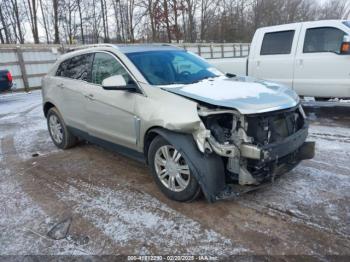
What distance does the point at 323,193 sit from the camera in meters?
3.51

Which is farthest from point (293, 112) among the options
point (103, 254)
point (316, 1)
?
point (316, 1)

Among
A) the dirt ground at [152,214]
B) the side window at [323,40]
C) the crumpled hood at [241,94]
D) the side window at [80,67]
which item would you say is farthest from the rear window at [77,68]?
the side window at [323,40]

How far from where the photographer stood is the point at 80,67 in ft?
15.8

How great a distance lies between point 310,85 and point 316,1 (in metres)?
55.6

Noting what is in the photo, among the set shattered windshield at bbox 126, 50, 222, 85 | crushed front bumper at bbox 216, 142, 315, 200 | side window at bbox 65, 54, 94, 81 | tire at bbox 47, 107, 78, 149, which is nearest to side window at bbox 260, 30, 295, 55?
shattered windshield at bbox 126, 50, 222, 85

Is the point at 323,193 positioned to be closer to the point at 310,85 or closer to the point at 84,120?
the point at 84,120

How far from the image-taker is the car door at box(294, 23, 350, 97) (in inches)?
249

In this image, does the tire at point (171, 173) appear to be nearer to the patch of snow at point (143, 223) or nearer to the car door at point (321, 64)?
the patch of snow at point (143, 223)

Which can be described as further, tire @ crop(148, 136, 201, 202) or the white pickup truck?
the white pickup truck

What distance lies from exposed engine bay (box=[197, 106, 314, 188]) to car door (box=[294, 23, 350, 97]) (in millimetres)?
3903

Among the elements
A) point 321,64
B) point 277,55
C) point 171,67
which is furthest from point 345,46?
point 171,67

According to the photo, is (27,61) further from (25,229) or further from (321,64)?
(25,229)

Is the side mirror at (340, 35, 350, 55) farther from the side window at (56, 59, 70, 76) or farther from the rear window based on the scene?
the side window at (56, 59, 70, 76)

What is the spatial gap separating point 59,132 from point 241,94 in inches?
142
